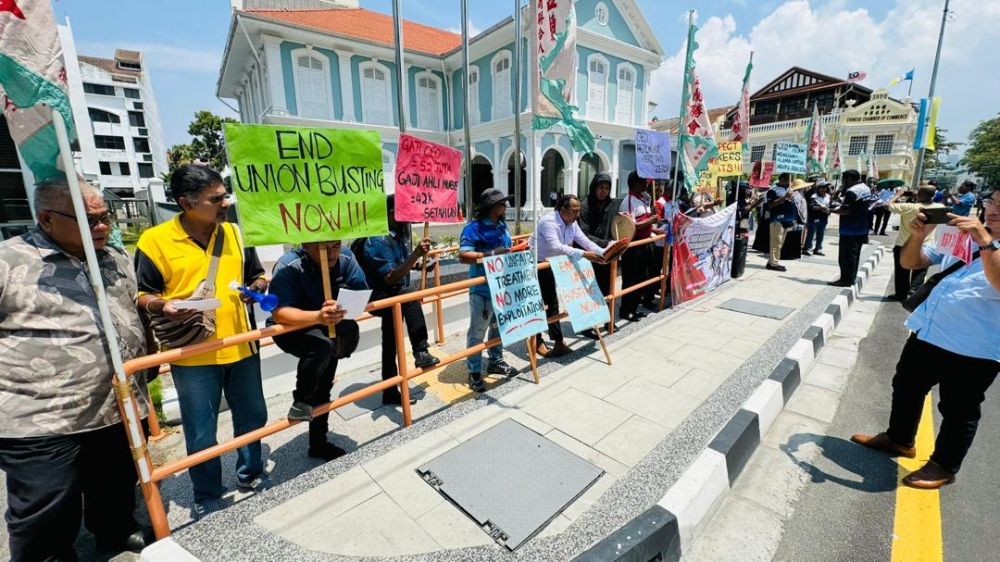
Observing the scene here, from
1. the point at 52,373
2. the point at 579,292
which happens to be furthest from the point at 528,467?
the point at 52,373

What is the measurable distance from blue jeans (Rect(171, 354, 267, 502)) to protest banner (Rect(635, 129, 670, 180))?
471cm

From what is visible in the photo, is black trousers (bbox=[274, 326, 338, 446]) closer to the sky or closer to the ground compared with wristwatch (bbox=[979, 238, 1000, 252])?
closer to the ground

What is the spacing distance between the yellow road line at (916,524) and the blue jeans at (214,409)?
3594 mm

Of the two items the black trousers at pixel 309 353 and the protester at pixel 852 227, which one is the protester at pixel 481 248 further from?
the protester at pixel 852 227

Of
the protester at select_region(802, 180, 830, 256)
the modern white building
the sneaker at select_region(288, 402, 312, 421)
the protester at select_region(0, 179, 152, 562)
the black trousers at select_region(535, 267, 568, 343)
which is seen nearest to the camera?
the protester at select_region(0, 179, 152, 562)

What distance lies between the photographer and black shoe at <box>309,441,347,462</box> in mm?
3006

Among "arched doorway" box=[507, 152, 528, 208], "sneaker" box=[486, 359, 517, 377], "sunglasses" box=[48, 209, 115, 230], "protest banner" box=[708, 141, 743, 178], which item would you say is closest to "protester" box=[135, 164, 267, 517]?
"sunglasses" box=[48, 209, 115, 230]

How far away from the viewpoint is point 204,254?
229 centimetres

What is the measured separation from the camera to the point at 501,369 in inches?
164

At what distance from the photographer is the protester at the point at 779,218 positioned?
29.0 feet

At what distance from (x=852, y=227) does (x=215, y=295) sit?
8.98 metres

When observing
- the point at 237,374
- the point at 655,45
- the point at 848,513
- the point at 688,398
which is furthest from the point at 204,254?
the point at 655,45

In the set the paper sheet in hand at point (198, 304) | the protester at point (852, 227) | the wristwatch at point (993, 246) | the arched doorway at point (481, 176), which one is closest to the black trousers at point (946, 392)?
the wristwatch at point (993, 246)

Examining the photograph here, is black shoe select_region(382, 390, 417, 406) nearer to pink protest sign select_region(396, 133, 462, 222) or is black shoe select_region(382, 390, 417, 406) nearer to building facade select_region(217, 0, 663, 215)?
pink protest sign select_region(396, 133, 462, 222)
